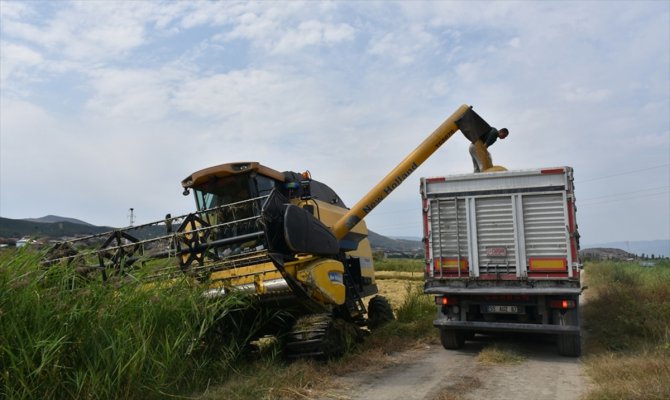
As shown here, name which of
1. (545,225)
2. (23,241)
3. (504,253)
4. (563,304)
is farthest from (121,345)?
(545,225)

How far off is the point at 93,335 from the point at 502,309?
564 cm

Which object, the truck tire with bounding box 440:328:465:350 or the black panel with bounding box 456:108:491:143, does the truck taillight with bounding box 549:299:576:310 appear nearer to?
the truck tire with bounding box 440:328:465:350

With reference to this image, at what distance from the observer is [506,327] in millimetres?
7449

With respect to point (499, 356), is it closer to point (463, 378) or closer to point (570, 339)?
point (570, 339)

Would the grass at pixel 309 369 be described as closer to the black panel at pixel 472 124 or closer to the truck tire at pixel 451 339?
the truck tire at pixel 451 339

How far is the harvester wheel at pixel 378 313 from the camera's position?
9.65 metres

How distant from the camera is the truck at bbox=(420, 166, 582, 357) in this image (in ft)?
23.9

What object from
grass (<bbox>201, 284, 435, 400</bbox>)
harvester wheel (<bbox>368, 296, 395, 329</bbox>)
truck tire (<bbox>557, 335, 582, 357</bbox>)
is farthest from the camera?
harvester wheel (<bbox>368, 296, 395, 329</bbox>)

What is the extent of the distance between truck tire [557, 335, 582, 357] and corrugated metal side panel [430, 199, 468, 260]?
180 cm

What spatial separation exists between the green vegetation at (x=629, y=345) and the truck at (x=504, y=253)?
0.83 m

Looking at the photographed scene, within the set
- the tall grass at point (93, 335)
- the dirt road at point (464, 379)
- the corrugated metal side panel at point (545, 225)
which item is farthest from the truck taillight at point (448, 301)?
the tall grass at point (93, 335)

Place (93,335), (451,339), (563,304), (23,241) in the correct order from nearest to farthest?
(93,335) → (23,241) → (563,304) → (451,339)

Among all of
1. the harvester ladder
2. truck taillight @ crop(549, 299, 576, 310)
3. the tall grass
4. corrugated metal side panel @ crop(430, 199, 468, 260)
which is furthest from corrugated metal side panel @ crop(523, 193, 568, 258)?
the tall grass

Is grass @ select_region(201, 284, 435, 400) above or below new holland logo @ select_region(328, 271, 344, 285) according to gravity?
below
